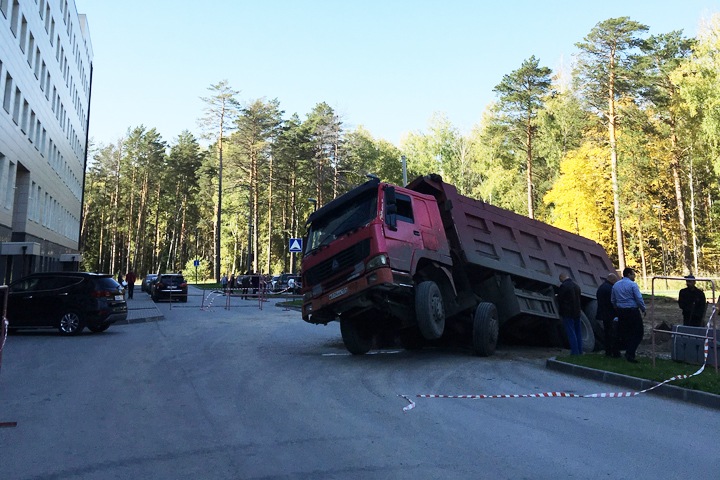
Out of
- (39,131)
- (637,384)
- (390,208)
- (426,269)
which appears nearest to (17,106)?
(39,131)

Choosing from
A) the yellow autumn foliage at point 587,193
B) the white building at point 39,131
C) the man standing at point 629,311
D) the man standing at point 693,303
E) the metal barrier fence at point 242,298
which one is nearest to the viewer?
the man standing at point 629,311

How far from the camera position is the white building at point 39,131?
2338cm

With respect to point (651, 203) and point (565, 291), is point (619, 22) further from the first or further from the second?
point (565, 291)

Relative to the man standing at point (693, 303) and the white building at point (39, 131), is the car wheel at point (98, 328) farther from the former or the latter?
the man standing at point (693, 303)

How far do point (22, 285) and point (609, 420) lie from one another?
14.1 m

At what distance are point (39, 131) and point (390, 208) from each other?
2801cm

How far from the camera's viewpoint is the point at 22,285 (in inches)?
553

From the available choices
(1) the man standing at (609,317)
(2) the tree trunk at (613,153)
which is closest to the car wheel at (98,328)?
(1) the man standing at (609,317)

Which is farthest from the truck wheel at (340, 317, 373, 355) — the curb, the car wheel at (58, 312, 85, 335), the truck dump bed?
the car wheel at (58, 312, 85, 335)

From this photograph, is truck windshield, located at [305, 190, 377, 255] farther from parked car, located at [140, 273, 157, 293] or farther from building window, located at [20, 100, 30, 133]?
parked car, located at [140, 273, 157, 293]

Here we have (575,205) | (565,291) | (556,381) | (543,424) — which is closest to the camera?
(543,424)

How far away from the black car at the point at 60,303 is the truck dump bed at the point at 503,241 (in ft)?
29.3

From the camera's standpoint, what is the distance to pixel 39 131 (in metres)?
29.8

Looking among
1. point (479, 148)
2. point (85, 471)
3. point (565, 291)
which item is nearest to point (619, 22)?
point (479, 148)
